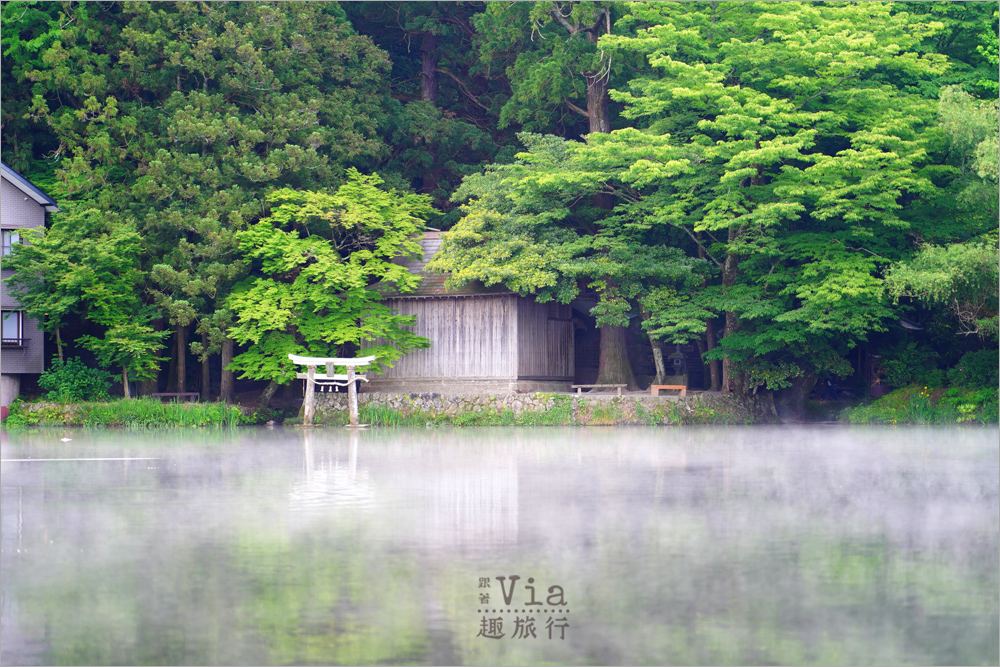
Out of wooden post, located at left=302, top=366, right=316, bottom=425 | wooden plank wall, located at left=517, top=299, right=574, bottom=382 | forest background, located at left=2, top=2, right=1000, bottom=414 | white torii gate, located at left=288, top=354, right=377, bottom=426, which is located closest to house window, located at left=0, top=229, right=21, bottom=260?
forest background, located at left=2, top=2, right=1000, bottom=414

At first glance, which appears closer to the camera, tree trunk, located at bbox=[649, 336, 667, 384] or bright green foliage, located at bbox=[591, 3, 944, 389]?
bright green foliage, located at bbox=[591, 3, 944, 389]

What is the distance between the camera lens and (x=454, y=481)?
15055 mm

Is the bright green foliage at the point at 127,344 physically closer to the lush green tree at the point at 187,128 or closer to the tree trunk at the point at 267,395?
the lush green tree at the point at 187,128

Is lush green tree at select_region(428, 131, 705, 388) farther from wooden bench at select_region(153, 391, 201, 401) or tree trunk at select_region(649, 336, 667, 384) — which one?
wooden bench at select_region(153, 391, 201, 401)

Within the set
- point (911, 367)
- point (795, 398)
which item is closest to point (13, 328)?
point (795, 398)

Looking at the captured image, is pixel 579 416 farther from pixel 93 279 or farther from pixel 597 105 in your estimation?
pixel 93 279

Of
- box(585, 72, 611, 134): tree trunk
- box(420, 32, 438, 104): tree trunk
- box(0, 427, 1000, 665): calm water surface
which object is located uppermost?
box(420, 32, 438, 104): tree trunk

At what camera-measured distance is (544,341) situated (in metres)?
35.2

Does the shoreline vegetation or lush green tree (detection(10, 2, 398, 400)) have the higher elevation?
lush green tree (detection(10, 2, 398, 400))

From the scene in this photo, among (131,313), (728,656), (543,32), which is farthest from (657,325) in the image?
(728,656)

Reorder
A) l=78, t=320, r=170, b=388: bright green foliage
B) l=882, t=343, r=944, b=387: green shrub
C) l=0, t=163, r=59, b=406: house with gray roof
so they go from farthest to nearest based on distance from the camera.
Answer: l=0, t=163, r=59, b=406: house with gray roof < l=78, t=320, r=170, b=388: bright green foliage < l=882, t=343, r=944, b=387: green shrub

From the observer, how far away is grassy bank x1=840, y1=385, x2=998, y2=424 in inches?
1170

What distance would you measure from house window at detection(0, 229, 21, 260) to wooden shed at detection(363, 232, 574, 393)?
1154 centimetres

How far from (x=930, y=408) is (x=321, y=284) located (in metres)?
17.2
